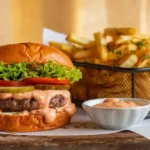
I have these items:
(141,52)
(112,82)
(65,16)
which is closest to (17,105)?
(112,82)

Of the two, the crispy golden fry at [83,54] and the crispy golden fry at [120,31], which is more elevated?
the crispy golden fry at [120,31]

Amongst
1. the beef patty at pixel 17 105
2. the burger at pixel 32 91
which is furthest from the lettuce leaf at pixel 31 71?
the beef patty at pixel 17 105

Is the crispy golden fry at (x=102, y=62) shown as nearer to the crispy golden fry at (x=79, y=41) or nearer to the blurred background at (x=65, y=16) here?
the crispy golden fry at (x=79, y=41)

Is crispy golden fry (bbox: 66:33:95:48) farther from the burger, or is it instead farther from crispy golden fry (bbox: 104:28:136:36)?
the burger

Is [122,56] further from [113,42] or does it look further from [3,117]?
[3,117]

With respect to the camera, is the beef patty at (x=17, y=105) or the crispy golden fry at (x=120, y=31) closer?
the beef patty at (x=17, y=105)

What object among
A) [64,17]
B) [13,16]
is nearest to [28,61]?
[13,16]
